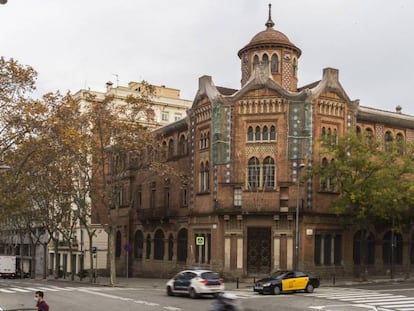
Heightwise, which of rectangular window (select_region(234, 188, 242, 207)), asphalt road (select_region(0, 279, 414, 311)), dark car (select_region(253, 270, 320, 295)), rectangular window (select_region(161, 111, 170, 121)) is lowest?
asphalt road (select_region(0, 279, 414, 311))

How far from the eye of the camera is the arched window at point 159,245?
5472 cm

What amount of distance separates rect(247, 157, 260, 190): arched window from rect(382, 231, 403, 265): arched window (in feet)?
40.0

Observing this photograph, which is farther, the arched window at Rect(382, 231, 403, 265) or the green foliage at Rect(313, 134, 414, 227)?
the arched window at Rect(382, 231, 403, 265)

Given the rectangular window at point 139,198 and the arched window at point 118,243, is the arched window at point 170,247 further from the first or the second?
the arched window at point 118,243

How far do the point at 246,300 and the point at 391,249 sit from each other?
2230cm

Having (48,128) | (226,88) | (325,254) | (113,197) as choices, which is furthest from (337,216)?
(48,128)

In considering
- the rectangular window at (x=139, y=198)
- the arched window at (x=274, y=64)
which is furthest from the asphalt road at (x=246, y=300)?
the rectangular window at (x=139, y=198)

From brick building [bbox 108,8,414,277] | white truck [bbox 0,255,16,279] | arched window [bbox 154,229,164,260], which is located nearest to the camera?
brick building [bbox 108,8,414,277]

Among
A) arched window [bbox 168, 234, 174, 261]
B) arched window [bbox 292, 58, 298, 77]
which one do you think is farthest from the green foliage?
arched window [bbox 168, 234, 174, 261]

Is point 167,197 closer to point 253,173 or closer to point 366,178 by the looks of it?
point 253,173

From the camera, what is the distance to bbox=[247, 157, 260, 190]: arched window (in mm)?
43875

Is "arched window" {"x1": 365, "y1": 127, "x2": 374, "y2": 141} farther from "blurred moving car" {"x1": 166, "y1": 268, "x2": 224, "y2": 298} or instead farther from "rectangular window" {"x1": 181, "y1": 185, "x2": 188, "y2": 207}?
"blurred moving car" {"x1": 166, "y1": 268, "x2": 224, "y2": 298}

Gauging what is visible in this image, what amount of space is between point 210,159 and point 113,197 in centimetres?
763

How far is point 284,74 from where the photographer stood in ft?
155
